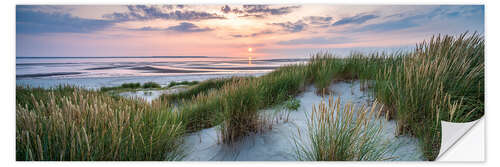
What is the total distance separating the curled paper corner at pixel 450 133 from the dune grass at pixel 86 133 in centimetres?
203

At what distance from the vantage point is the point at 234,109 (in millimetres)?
2123

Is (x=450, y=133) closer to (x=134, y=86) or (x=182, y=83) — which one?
(x=182, y=83)

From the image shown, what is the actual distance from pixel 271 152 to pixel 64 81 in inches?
91.9

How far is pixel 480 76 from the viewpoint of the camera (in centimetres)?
198

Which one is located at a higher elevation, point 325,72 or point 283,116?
point 325,72

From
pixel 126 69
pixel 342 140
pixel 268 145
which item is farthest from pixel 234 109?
pixel 126 69

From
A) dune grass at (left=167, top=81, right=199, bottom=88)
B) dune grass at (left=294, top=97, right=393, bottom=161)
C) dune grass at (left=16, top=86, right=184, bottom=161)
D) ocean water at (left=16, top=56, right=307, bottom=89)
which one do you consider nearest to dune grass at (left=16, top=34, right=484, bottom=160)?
dune grass at (left=16, top=86, right=184, bottom=161)

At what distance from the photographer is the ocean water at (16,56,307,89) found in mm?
2217

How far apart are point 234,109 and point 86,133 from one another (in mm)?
1133

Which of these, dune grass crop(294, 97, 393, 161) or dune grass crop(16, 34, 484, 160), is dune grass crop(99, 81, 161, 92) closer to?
dune grass crop(16, 34, 484, 160)
